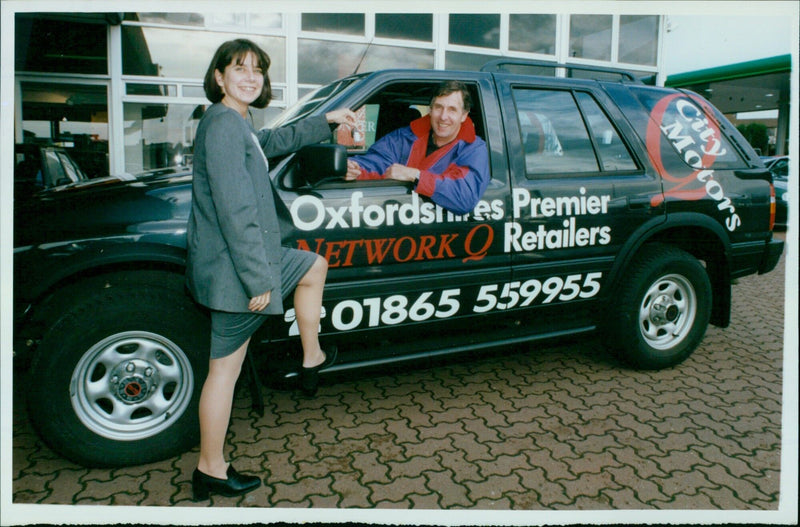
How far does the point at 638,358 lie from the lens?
151 inches

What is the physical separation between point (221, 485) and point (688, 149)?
134 inches

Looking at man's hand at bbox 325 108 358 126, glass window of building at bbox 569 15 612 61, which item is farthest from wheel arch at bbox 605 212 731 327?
glass window of building at bbox 569 15 612 61

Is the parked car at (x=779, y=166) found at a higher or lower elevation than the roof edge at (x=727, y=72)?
lower

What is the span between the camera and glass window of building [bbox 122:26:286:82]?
8219mm

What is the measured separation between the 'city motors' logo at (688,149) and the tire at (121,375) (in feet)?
9.37

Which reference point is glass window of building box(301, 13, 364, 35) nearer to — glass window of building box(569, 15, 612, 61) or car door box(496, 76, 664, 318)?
glass window of building box(569, 15, 612, 61)

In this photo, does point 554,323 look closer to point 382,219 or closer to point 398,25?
point 382,219

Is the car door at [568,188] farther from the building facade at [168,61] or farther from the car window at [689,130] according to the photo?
the building facade at [168,61]

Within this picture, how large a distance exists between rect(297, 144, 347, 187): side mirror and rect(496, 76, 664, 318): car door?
111 centimetres

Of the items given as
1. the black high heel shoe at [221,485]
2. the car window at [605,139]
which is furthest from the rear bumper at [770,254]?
the black high heel shoe at [221,485]

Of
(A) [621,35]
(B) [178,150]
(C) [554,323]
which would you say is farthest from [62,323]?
(A) [621,35]

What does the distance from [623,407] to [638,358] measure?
510 millimetres

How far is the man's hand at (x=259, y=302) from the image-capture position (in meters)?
2.23

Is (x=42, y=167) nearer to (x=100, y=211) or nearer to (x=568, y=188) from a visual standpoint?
(x=100, y=211)
